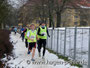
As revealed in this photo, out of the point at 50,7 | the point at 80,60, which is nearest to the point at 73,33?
the point at 80,60

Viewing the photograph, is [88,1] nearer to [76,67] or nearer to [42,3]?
[42,3]

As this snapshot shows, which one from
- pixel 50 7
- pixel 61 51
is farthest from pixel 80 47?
pixel 50 7

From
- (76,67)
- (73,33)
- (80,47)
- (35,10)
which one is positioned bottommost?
(76,67)

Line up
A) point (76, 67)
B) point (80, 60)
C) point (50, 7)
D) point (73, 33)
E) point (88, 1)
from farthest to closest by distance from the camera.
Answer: point (88, 1) → point (50, 7) → point (73, 33) → point (80, 60) → point (76, 67)

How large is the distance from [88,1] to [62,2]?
→ 4.50 metres

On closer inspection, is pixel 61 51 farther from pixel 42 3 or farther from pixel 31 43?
pixel 42 3

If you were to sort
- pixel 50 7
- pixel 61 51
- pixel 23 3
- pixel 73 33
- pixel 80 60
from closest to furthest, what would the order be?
1. pixel 80 60
2. pixel 73 33
3. pixel 61 51
4. pixel 50 7
5. pixel 23 3

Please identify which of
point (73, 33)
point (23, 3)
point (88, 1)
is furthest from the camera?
point (23, 3)

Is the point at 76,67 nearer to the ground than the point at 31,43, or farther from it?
nearer to the ground

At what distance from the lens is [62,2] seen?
28.0 metres

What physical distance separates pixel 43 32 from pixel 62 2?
20.5 meters

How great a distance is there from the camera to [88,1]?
2872 centimetres

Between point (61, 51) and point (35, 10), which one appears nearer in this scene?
point (61, 51)

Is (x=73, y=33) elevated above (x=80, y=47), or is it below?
above
